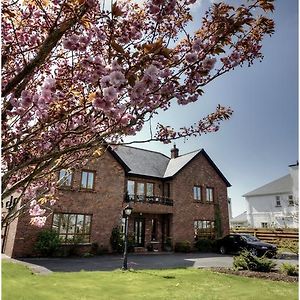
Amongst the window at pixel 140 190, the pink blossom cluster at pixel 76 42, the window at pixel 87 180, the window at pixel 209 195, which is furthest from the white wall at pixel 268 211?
the pink blossom cluster at pixel 76 42

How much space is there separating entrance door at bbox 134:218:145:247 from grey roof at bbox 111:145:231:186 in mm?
3310

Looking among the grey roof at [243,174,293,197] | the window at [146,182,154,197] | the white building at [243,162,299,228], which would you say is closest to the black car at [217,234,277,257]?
the window at [146,182,154,197]

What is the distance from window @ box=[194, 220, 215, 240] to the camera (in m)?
21.6

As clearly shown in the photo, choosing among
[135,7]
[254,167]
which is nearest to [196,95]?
[135,7]

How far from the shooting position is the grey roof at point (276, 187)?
107 ft

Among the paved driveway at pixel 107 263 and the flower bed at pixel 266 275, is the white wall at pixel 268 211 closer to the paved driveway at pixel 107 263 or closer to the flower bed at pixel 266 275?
the paved driveway at pixel 107 263

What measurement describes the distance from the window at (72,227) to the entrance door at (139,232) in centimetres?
390

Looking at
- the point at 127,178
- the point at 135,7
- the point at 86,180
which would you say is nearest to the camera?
the point at 135,7

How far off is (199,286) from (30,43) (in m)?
7.31

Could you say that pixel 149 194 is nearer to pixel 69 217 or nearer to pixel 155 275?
pixel 69 217

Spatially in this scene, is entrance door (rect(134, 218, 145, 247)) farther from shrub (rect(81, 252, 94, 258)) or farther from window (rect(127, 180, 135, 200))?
shrub (rect(81, 252, 94, 258))

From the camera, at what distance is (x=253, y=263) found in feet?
34.4

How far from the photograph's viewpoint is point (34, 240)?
14555mm

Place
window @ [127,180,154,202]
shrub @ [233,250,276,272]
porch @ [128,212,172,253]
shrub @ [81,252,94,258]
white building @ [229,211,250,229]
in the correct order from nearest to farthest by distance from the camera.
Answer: shrub @ [233,250,276,272] < shrub @ [81,252,94,258] < porch @ [128,212,172,253] < window @ [127,180,154,202] < white building @ [229,211,250,229]
